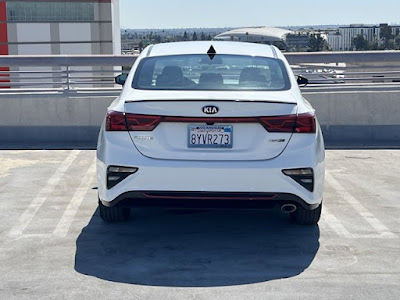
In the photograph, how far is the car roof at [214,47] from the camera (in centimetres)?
718

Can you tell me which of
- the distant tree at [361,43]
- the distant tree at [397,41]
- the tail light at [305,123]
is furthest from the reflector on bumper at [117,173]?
the distant tree at [397,41]

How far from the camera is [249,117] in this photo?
19.3ft

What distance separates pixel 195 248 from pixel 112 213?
3.04ft

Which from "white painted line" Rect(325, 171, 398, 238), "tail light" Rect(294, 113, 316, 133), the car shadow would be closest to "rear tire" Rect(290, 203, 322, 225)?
the car shadow

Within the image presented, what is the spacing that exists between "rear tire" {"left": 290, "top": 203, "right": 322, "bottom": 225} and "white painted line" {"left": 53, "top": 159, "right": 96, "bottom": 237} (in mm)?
1935

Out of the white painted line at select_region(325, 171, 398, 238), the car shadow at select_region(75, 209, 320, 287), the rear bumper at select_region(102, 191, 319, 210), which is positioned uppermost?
the rear bumper at select_region(102, 191, 319, 210)

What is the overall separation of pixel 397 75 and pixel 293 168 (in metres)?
6.66

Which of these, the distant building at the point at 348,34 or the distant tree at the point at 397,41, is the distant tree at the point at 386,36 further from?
the distant building at the point at 348,34

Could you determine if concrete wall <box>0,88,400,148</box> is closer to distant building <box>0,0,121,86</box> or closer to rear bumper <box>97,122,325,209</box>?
rear bumper <box>97,122,325,209</box>

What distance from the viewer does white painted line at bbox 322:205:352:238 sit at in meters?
6.66

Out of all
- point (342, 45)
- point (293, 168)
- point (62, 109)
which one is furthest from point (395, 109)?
point (342, 45)

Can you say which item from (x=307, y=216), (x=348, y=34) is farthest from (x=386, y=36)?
(x=307, y=216)

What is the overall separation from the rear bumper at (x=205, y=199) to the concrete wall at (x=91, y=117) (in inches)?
208

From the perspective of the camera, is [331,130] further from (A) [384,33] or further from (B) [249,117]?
(A) [384,33]
